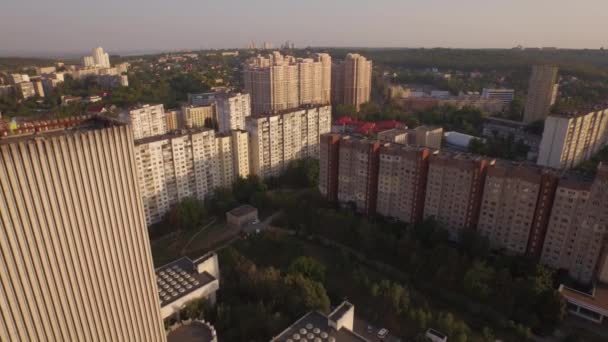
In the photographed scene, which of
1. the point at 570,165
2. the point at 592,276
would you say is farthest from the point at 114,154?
the point at 570,165

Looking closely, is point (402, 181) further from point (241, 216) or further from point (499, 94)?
point (499, 94)

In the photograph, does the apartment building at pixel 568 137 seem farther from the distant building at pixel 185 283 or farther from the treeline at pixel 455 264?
the distant building at pixel 185 283

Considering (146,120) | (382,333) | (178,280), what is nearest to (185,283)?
(178,280)

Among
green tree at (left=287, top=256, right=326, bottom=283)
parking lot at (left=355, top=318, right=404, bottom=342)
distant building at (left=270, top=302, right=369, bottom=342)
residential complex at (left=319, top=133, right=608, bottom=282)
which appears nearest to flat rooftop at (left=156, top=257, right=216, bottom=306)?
green tree at (left=287, top=256, right=326, bottom=283)

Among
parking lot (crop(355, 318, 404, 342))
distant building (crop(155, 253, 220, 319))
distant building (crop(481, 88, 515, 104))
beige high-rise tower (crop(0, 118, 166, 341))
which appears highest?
beige high-rise tower (crop(0, 118, 166, 341))

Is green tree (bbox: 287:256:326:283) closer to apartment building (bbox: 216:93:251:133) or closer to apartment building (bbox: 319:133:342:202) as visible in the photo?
apartment building (bbox: 319:133:342:202)

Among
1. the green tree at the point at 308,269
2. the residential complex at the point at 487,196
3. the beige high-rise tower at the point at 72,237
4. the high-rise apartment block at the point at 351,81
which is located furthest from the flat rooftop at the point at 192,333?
the high-rise apartment block at the point at 351,81

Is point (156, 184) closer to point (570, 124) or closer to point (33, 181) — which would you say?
point (33, 181)
